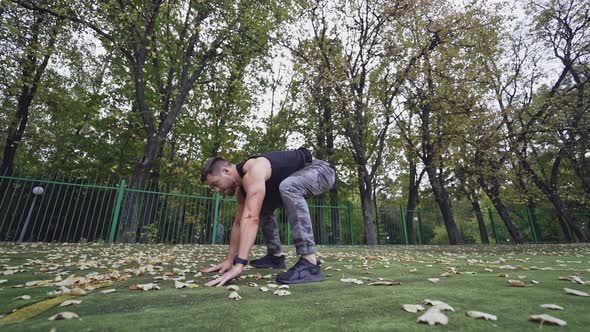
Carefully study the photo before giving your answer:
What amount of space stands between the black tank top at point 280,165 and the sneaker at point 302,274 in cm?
90

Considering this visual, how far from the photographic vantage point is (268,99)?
891 inches

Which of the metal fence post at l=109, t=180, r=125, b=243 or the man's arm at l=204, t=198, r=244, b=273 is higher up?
the metal fence post at l=109, t=180, r=125, b=243

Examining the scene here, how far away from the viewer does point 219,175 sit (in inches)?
124

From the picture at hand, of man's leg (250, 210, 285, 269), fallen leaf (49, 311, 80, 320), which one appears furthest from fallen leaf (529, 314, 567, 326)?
man's leg (250, 210, 285, 269)

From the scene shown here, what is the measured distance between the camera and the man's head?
10.3 ft

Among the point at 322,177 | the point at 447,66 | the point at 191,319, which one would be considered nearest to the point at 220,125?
the point at 447,66

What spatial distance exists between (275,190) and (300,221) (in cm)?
57

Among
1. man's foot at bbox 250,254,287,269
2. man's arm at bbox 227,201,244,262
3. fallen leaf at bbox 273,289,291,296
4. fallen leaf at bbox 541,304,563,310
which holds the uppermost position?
man's arm at bbox 227,201,244,262

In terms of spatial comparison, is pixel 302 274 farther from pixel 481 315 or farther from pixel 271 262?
pixel 481 315

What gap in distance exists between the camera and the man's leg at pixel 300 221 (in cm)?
292

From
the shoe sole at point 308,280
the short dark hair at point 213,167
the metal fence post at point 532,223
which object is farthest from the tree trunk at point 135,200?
the metal fence post at point 532,223

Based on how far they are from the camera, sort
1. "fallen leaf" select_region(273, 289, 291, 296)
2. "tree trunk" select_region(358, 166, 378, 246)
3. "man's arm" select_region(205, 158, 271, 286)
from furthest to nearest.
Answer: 1. "tree trunk" select_region(358, 166, 378, 246)
2. "man's arm" select_region(205, 158, 271, 286)
3. "fallen leaf" select_region(273, 289, 291, 296)

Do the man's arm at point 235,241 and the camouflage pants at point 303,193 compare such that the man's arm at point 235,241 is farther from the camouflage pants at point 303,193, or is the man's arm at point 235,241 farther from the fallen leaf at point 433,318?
the fallen leaf at point 433,318

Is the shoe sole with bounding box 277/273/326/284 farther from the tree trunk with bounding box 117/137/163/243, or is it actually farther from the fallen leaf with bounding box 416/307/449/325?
the tree trunk with bounding box 117/137/163/243
